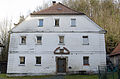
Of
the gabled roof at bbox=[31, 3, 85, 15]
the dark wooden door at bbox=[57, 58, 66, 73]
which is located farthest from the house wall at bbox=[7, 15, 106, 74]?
the dark wooden door at bbox=[57, 58, 66, 73]

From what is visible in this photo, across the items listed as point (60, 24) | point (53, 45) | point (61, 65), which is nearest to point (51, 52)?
point (53, 45)

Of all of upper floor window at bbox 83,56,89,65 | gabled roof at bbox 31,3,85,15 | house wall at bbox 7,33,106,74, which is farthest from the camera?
gabled roof at bbox 31,3,85,15

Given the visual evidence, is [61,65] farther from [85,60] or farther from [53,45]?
[85,60]

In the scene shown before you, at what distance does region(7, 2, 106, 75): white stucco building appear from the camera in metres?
20.2

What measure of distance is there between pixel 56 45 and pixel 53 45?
44 cm

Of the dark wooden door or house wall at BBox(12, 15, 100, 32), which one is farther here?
house wall at BBox(12, 15, 100, 32)

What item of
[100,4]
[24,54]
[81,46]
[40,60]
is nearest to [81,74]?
[81,46]

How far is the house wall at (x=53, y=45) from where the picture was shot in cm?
2016

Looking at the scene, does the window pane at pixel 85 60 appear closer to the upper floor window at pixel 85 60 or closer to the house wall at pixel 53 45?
the upper floor window at pixel 85 60

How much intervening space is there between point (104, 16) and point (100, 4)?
450 cm

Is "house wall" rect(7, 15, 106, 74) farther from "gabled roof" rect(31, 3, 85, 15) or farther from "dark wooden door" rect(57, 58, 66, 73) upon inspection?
"dark wooden door" rect(57, 58, 66, 73)

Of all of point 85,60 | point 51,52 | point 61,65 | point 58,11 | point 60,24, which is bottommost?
point 61,65

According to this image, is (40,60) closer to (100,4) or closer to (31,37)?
(31,37)

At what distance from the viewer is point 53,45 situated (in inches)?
813
